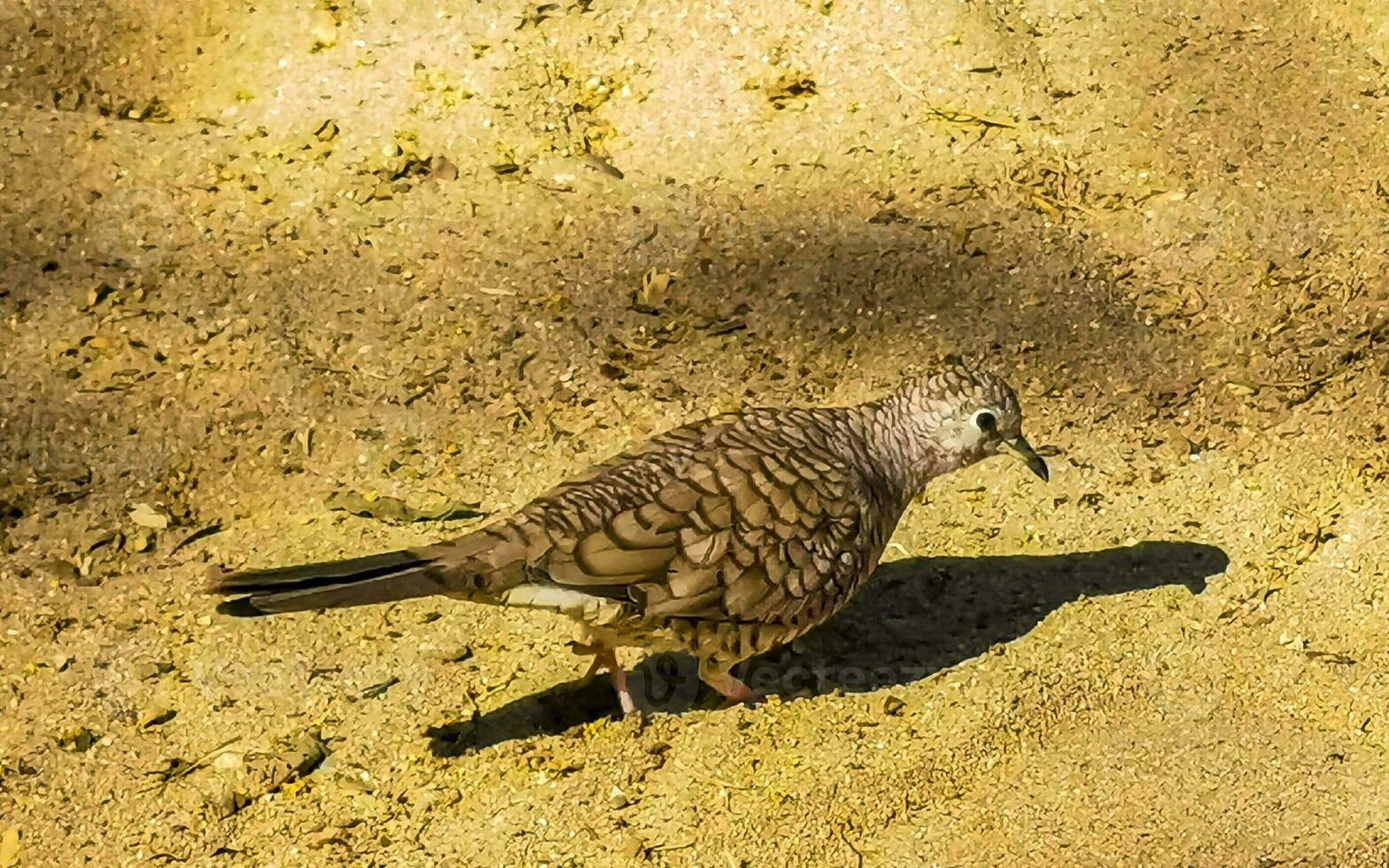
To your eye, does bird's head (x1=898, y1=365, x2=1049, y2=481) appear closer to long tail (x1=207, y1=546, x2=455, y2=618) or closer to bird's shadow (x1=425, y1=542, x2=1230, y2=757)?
bird's shadow (x1=425, y1=542, x2=1230, y2=757)

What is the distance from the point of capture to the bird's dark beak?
4.29 meters

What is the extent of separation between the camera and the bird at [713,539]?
137 inches

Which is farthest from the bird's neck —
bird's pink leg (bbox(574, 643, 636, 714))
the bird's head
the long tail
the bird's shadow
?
the long tail

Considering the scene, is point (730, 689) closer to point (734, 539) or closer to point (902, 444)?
point (734, 539)

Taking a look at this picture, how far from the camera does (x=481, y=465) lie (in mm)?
4836

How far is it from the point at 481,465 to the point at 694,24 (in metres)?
2.33

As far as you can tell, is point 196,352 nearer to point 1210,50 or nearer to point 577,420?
point 577,420

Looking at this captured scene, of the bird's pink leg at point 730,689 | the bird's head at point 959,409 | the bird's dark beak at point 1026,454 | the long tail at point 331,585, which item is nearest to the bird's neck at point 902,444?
the bird's head at point 959,409

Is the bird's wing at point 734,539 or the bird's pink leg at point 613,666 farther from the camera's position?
the bird's pink leg at point 613,666

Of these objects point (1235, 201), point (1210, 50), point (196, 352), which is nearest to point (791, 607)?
point (196, 352)

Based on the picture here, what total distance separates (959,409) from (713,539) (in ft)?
2.84

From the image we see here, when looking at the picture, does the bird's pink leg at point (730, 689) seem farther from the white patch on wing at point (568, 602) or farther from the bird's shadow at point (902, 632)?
the white patch on wing at point (568, 602)

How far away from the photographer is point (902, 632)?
173 inches

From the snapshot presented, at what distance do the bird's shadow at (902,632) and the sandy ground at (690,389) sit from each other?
17mm
